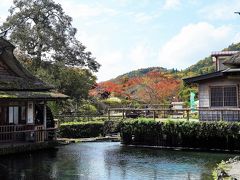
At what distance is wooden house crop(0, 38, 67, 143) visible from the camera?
25.6 metres

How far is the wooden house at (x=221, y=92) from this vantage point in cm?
2538

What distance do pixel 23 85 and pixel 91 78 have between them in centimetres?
2277

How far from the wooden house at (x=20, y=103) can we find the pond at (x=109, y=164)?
212 centimetres

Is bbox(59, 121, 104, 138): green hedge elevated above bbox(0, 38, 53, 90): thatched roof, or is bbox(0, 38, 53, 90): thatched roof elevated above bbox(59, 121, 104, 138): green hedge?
bbox(0, 38, 53, 90): thatched roof

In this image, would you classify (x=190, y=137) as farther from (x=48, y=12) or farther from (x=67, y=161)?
(x=48, y=12)

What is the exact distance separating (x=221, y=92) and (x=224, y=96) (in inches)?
13.0

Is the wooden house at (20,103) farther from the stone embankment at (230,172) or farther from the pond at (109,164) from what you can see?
the stone embankment at (230,172)

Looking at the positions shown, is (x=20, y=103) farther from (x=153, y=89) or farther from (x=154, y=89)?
(x=154, y=89)

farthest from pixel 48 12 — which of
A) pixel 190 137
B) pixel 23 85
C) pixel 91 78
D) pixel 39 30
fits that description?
pixel 190 137

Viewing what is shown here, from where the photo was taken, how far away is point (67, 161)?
21.3 meters

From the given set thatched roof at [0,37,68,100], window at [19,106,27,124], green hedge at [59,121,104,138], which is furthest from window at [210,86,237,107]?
window at [19,106,27,124]

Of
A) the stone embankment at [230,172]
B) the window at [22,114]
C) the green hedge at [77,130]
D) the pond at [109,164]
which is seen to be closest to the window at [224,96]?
the pond at [109,164]

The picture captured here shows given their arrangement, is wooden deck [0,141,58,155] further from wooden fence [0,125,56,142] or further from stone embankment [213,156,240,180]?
stone embankment [213,156,240,180]

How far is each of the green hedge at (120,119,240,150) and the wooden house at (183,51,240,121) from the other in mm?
1089
